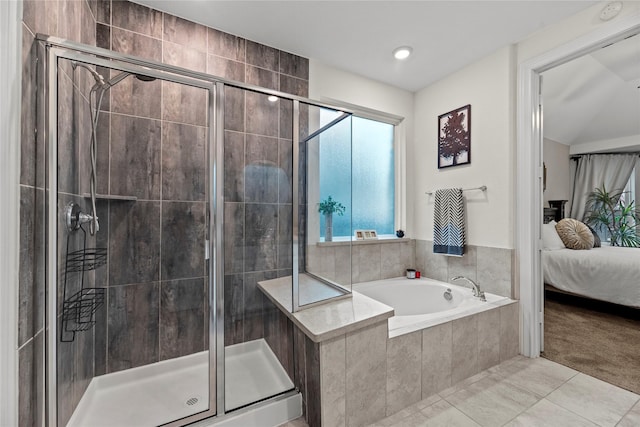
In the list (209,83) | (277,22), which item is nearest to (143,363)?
(209,83)

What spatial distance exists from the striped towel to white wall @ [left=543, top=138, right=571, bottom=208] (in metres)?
3.17

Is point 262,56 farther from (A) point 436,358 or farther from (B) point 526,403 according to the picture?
(B) point 526,403

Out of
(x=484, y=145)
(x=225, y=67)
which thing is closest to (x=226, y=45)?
(x=225, y=67)

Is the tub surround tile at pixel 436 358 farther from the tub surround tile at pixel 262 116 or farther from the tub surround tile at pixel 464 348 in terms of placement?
the tub surround tile at pixel 262 116

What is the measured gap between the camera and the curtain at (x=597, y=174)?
15.1 ft

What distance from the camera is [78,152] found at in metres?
1.39

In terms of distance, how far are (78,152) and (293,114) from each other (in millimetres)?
1157

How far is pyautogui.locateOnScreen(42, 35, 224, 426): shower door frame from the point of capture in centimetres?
107

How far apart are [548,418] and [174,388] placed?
2113mm

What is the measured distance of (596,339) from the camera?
2359 millimetres

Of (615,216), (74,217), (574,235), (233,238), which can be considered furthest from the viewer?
(615,216)

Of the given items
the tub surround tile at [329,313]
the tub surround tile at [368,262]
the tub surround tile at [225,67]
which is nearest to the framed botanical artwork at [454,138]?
the tub surround tile at [368,262]

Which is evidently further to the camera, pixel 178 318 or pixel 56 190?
pixel 178 318

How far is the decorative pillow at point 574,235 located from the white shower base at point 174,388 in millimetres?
3947
